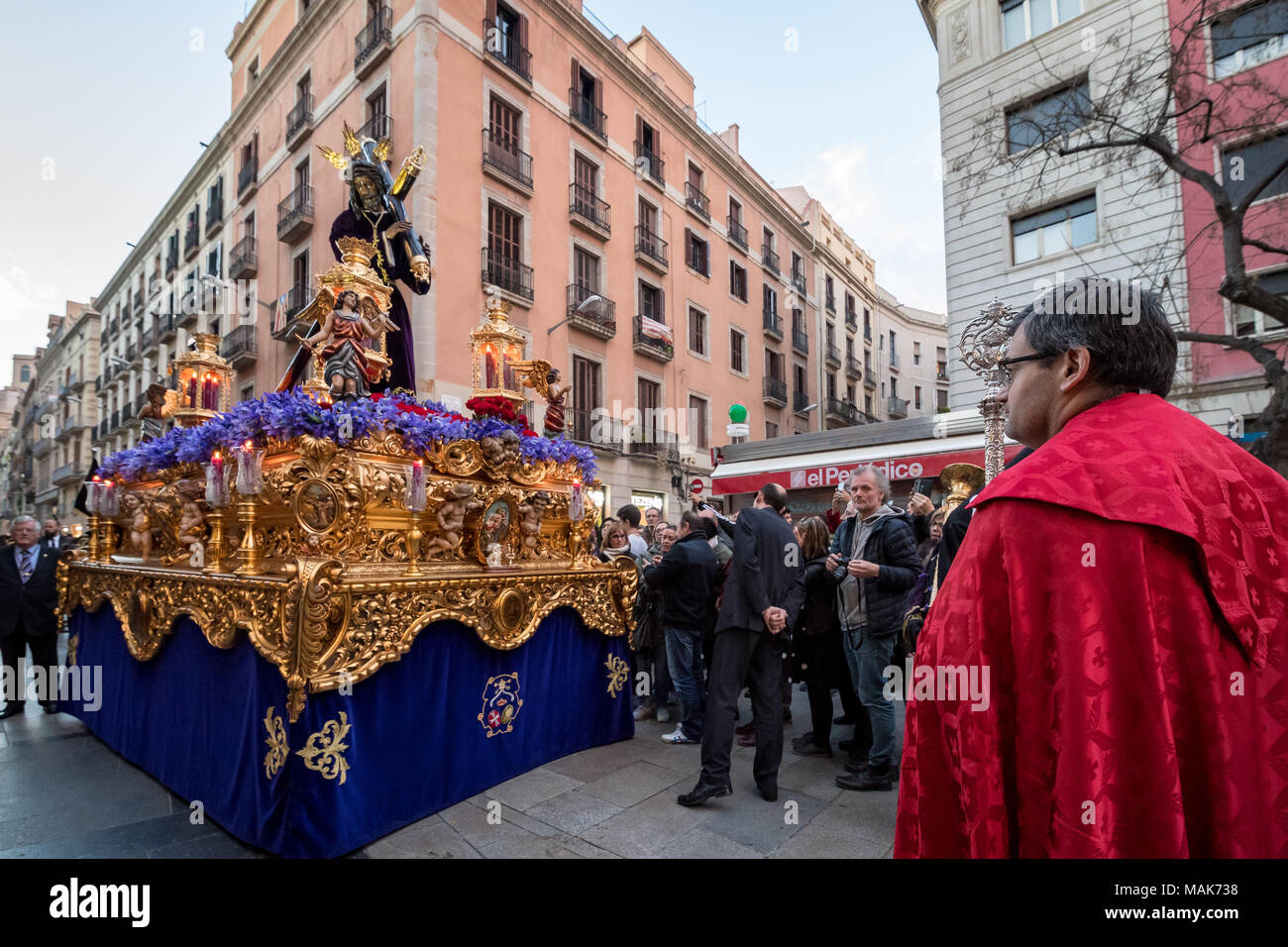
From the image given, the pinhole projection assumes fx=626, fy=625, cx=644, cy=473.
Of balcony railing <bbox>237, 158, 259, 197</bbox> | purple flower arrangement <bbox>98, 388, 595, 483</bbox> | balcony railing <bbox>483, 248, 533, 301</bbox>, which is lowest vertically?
purple flower arrangement <bbox>98, 388, 595, 483</bbox>

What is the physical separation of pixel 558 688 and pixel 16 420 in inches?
2757

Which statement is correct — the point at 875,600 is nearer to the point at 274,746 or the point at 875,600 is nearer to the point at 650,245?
the point at 274,746

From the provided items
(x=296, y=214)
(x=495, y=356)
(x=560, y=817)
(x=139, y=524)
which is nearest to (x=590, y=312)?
(x=296, y=214)

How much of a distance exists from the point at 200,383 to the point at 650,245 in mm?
17890

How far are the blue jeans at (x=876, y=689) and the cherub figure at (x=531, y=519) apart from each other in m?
2.49

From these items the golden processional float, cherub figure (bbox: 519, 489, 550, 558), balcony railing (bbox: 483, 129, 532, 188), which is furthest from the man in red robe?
balcony railing (bbox: 483, 129, 532, 188)

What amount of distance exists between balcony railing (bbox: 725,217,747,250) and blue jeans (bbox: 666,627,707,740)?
23995 millimetres

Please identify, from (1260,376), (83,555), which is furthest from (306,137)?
(1260,376)

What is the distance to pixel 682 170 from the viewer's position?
77.8ft

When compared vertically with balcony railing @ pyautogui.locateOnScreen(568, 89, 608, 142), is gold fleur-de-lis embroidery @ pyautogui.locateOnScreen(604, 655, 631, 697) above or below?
below

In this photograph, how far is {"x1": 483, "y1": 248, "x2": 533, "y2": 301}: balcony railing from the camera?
15633mm

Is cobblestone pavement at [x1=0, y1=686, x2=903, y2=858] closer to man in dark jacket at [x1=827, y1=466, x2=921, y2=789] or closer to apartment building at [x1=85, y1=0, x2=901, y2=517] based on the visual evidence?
man in dark jacket at [x1=827, y1=466, x2=921, y2=789]

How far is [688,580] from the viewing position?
211 inches
